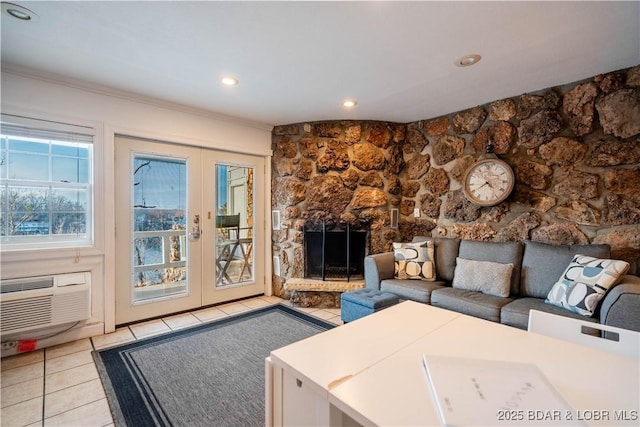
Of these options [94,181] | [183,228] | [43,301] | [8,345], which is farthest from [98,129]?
[8,345]

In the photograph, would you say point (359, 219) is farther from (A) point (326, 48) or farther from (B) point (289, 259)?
(A) point (326, 48)

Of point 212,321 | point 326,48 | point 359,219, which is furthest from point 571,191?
point 212,321

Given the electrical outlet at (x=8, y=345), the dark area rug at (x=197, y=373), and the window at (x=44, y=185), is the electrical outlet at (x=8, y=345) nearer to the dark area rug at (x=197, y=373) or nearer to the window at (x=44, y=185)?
the dark area rug at (x=197, y=373)

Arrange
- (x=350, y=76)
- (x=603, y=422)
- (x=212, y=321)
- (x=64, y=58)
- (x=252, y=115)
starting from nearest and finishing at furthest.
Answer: (x=603, y=422), (x=64, y=58), (x=350, y=76), (x=212, y=321), (x=252, y=115)

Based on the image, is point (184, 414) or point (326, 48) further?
point (326, 48)

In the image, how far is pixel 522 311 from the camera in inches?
88.0

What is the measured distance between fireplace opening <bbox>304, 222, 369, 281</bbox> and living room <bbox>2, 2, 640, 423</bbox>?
144 mm

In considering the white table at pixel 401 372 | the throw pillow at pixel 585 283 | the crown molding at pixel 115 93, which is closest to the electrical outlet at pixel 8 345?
the crown molding at pixel 115 93

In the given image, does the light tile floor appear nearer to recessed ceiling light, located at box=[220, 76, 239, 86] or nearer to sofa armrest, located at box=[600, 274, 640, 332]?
recessed ceiling light, located at box=[220, 76, 239, 86]

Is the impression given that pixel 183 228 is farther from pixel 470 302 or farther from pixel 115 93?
pixel 470 302

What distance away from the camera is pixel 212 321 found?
3.14 meters

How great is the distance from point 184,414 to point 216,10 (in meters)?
2.39

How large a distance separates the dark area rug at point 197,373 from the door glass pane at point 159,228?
2.29 feet

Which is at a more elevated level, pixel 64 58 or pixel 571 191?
pixel 64 58
